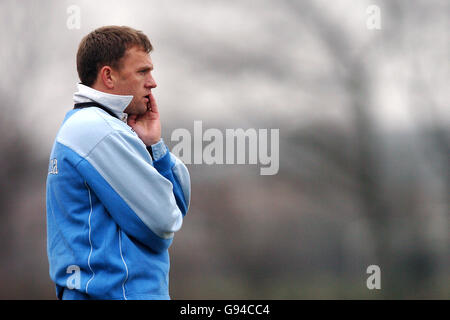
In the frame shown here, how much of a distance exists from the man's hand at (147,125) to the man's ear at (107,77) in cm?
18

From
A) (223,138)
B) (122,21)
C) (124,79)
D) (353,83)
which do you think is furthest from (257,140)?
(124,79)

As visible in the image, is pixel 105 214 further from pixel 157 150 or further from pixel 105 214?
pixel 157 150

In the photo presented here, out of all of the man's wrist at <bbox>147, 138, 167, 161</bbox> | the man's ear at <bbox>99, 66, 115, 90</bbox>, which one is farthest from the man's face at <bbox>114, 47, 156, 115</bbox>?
the man's wrist at <bbox>147, 138, 167, 161</bbox>

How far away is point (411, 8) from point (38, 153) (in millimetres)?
3580

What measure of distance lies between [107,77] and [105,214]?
447 millimetres

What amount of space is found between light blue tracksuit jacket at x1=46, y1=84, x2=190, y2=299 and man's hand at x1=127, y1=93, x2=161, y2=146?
0.25 metres

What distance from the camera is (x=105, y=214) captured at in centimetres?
153

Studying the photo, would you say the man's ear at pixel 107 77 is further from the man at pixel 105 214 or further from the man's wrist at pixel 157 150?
the man's wrist at pixel 157 150

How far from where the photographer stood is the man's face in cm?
173

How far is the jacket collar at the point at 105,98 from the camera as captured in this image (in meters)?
1.68

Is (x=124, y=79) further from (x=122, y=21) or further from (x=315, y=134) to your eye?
(x=315, y=134)

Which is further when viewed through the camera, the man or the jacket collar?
the jacket collar

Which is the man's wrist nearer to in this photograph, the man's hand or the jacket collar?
the man's hand

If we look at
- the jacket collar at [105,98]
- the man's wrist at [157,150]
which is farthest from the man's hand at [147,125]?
the jacket collar at [105,98]
